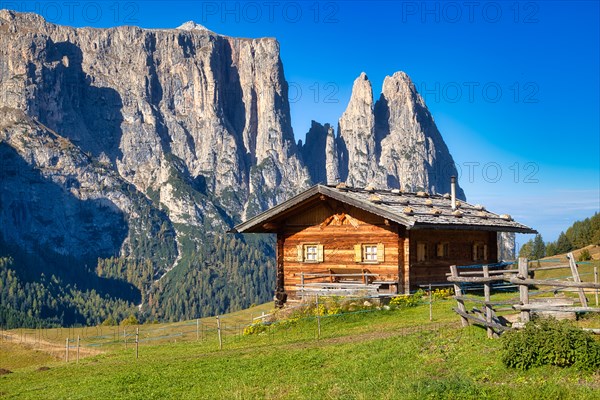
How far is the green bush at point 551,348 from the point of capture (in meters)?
13.5

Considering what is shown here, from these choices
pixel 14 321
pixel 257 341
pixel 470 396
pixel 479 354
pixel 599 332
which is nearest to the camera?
pixel 470 396

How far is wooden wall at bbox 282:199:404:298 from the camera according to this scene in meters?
33.5

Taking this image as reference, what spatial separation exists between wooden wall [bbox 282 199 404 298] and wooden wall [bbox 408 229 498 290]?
1.19 meters

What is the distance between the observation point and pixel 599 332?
48.0ft

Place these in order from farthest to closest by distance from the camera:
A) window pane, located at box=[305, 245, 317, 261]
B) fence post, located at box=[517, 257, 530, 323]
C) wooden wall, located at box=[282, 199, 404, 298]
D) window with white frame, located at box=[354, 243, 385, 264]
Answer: window pane, located at box=[305, 245, 317, 261] < window with white frame, located at box=[354, 243, 385, 264] < wooden wall, located at box=[282, 199, 404, 298] < fence post, located at box=[517, 257, 530, 323]

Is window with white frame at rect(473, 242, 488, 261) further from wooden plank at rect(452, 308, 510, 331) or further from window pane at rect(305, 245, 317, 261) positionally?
wooden plank at rect(452, 308, 510, 331)

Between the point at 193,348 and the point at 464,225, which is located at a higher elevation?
the point at 464,225

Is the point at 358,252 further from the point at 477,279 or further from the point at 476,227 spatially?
the point at 477,279

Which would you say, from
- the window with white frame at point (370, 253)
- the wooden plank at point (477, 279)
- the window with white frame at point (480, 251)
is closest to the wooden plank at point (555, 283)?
the wooden plank at point (477, 279)

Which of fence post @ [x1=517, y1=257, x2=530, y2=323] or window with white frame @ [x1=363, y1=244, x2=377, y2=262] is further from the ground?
window with white frame @ [x1=363, y1=244, x2=377, y2=262]

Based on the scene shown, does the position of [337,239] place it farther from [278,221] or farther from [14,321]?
[14,321]

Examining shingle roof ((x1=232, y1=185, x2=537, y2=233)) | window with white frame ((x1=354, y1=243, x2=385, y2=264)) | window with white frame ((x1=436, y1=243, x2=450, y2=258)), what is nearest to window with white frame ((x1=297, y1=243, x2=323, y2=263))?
shingle roof ((x1=232, y1=185, x2=537, y2=233))

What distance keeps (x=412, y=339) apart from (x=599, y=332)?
18.4ft

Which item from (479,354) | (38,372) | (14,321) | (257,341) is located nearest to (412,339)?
(479,354)
